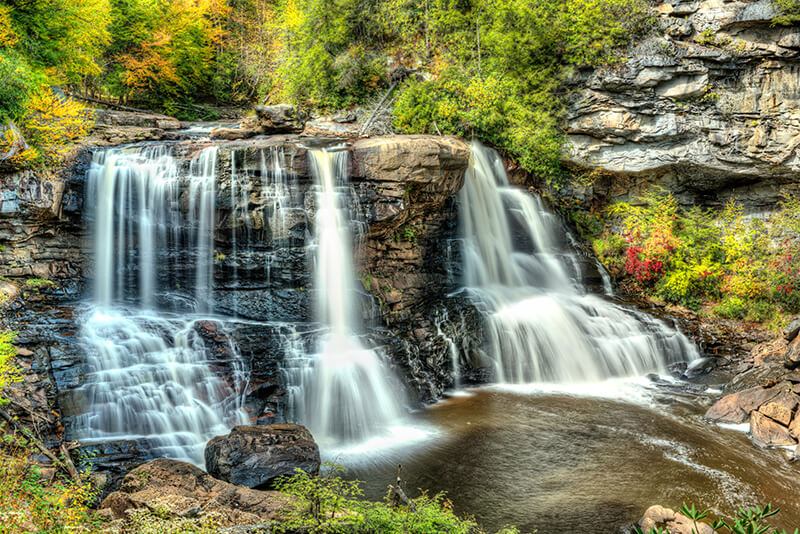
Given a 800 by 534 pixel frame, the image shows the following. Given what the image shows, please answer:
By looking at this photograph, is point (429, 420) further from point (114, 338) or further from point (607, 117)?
point (607, 117)

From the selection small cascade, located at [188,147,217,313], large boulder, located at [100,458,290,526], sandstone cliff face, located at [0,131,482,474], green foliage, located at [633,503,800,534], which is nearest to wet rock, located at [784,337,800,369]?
green foliage, located at [633,503,800,534]

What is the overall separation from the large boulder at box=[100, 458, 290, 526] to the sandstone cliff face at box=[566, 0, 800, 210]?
14.1 m

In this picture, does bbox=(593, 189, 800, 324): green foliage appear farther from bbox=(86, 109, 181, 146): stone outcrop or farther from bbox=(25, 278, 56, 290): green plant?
bbox=(25, 278, 56, 290): green plant

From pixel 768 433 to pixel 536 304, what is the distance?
5.74 m

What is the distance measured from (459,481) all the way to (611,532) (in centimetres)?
211

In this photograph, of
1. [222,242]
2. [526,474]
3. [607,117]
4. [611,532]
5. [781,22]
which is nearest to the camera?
[611,532]

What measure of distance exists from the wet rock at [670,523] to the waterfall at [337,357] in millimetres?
4658

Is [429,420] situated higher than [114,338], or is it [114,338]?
[114,338]

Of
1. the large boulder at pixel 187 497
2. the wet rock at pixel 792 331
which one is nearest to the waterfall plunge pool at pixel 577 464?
the large boulder at pixel 187 497

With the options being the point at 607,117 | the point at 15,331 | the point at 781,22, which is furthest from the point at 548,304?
the point at 15,331

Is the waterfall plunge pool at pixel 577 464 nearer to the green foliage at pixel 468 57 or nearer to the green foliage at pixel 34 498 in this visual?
the green foliage at pixel 34 498

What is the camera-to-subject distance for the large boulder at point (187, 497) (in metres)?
4.91

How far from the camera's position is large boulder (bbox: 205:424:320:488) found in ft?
21.8

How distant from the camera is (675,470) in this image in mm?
7367
